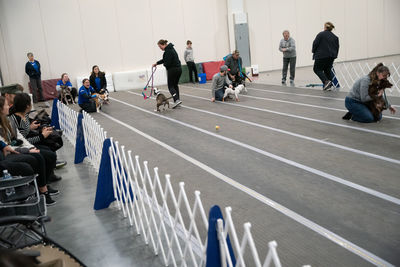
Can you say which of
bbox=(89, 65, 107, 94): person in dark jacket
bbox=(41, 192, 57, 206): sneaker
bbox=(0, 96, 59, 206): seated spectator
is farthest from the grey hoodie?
bbox=(41, 192, 57, 206): sneaker

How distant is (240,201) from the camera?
418 centimetres

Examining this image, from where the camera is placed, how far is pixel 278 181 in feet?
15.3

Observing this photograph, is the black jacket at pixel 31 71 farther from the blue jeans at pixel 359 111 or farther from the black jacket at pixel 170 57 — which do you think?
the blue jeans at pixel 359 111

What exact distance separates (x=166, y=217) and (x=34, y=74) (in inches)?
489

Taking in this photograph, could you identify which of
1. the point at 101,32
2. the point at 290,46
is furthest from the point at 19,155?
the point at 101,32

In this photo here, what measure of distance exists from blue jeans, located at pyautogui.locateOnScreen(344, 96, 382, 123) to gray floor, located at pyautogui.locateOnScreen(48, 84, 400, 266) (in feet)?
0.65

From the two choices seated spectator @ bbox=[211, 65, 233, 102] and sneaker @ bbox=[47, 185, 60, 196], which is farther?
seated spectator @ bbox=[211, 65, 233, 102]

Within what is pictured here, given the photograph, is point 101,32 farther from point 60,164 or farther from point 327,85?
point 60,164

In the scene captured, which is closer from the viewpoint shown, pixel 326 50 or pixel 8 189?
pixel 8 189

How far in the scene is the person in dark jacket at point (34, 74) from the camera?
14273mm

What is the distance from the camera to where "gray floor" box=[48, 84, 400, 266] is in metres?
3.31

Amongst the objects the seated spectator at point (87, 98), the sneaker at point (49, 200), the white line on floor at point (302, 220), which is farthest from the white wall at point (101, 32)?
the sneaker at point (49, 200)

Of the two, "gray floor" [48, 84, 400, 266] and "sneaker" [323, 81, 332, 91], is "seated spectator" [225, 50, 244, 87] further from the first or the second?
"gray floor" [48, 84, 400, 266]

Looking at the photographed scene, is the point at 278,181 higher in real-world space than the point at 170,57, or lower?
lower
